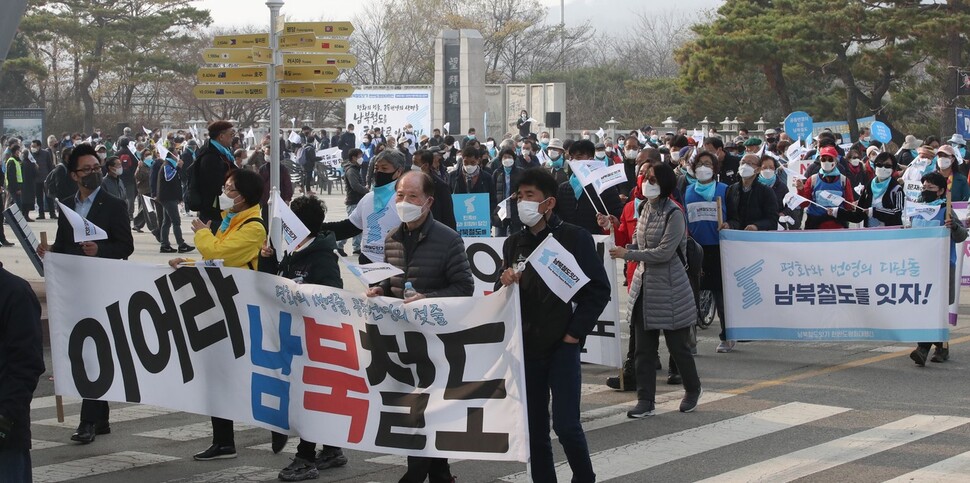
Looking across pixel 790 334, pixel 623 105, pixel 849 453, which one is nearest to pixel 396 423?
pixel 849 453

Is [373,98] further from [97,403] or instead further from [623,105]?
[97,403]

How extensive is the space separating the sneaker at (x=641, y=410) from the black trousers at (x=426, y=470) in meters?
2.40

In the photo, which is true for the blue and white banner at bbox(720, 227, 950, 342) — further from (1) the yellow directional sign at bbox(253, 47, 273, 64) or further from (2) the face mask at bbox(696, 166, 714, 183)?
(1) the yellow directional sign at bbox(253, 47, 273, 64)

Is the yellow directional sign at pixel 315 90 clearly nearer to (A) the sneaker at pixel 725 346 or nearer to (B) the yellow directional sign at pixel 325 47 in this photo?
(B) the yellow directional sign at pixel 325 47

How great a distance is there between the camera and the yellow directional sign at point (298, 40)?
41.9 feet

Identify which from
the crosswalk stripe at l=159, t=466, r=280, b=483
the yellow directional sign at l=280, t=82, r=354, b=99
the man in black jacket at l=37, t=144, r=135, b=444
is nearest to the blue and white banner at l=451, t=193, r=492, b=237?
the yellow directional sign at l=280, t=82, r=354, b=99

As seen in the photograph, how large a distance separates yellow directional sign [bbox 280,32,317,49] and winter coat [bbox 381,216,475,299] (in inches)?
248

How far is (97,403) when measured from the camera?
8.55m

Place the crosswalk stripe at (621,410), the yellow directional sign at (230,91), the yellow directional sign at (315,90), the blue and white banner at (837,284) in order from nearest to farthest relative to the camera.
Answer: the crosswalk stripe at (621,410)
the blue and white banner at (837,284)
the yellow directional sign at (230,91)
the yellow directional sign at (315,90)

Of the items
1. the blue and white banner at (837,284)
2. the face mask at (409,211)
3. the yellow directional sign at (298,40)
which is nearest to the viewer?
the face mask at (409,211)

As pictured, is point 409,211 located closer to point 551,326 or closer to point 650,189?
point 551,326

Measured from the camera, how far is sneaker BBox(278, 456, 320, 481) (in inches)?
294

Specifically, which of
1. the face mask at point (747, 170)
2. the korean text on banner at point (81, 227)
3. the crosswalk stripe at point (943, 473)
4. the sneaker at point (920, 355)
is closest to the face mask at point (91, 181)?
the korean text on banner at point (81, 227)

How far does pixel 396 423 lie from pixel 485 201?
1045 centimetres
